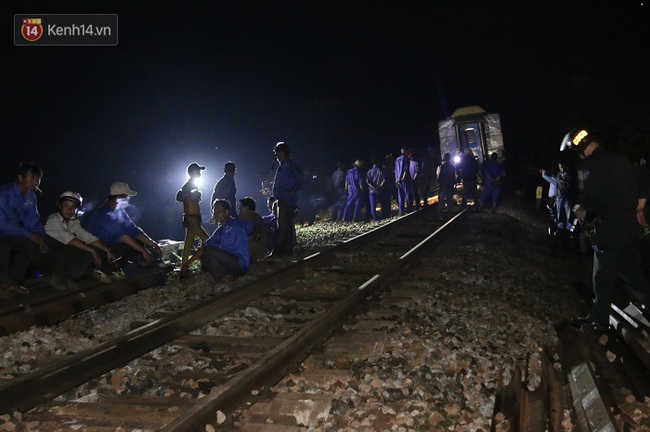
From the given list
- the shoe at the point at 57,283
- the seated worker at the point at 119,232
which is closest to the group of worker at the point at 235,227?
the seated worker at the point at 119,232

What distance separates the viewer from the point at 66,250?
6.25 m

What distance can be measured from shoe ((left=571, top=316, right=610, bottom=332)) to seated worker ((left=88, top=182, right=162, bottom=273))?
17.1 ft

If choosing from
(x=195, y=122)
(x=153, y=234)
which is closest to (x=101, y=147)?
(x=153, y=234)

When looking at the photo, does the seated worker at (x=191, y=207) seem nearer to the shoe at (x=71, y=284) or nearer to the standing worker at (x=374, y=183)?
the shoe at (x=71, y=284)

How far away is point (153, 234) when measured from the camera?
68.2 ft

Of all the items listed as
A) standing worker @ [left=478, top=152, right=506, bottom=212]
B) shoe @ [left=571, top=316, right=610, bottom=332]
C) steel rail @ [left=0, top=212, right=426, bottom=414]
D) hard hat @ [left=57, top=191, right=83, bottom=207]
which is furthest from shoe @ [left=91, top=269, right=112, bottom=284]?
standing worker @ [left=478, top=152, right=506, bottom=212]

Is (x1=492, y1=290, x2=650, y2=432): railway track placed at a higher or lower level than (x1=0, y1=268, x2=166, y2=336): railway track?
lower

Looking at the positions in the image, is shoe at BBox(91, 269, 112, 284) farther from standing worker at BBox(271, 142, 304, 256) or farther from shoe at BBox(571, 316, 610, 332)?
shoe at BBox(571, 316, 610, 332)

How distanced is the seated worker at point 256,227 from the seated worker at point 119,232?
5.03ft

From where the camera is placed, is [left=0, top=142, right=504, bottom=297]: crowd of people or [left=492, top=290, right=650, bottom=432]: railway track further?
[left=0, top=142, right=504, bottom=297]: crowd of people

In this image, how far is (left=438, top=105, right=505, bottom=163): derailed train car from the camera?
22812 millimetres

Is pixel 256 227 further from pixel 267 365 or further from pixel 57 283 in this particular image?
pixel 267 365

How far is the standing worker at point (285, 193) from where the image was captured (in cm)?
880

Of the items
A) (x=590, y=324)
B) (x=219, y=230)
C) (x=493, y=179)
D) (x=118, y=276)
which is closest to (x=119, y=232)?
(x=118, y=276)
